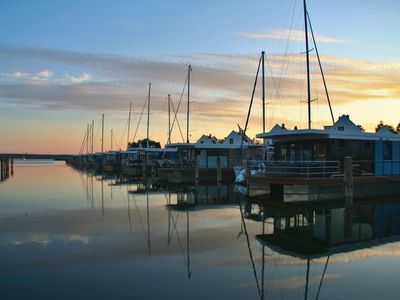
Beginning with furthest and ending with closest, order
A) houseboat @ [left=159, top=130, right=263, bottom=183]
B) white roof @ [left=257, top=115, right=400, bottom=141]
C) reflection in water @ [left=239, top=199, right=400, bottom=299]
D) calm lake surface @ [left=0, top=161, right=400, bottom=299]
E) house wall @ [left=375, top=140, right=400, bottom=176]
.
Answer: houseboat @ [left=159, top=130, right=263, bottom=183], house wall @ [left=375, top=140, right=400, bottom=176], white roof @ [left=257, top=115, right=400, bottom=141], reflection in water @ [left=239, top=199, right=400, bottom=299], calm lake surface @ [left=0, top=161, right=400, bottom=299]

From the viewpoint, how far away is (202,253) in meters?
13.7

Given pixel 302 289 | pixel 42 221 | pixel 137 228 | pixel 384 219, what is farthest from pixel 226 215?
pixel 302 289

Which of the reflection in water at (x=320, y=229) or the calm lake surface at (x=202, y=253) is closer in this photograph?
the calm lake surface at (x=202, y=253)

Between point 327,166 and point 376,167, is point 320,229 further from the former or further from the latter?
point 376,167

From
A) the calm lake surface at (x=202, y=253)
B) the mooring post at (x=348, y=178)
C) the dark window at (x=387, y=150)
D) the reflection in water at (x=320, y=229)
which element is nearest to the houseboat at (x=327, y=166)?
the dark window at (x=387, y=150)

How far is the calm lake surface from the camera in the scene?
10.1 meters

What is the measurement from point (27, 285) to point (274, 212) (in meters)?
14.2

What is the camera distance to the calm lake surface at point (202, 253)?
10133mm

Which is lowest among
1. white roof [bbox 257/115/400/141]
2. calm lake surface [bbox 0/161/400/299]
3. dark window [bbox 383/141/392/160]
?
calm lake surface [bbox 0/161/400/299]

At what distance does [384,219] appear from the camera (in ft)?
65.0

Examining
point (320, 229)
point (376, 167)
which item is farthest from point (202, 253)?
Answer: point (376, 167)

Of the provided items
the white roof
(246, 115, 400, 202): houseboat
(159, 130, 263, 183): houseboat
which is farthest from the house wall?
(159, 130, 263, 183): houseboat

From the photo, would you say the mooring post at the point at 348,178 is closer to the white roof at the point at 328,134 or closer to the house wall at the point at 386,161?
the white roof at the point at 328,134

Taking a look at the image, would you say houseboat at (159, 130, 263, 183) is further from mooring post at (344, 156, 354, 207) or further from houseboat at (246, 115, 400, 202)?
mooring post at (344, 156, 354, 207)
